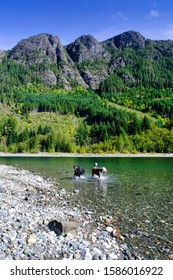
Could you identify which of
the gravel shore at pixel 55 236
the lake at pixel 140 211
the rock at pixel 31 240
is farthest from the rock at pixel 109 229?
the rock at pixel 31 240

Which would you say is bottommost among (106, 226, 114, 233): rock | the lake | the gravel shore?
the lake

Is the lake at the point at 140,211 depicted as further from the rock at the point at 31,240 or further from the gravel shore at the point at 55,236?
the rock at the point at 31,240

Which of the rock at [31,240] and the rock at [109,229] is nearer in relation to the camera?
the rock at [31,240]

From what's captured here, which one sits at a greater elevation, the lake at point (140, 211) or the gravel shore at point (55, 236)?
the gravel shore at point (55, 236)

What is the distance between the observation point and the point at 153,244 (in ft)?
57.5

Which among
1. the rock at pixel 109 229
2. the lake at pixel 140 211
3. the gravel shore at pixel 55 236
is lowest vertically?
the lake at pixel 140 211

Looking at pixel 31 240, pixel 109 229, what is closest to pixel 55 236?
pixel 31 240

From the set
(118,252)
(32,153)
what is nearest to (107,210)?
(118,252)

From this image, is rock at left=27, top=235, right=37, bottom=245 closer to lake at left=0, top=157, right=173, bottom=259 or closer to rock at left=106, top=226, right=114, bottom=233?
rock at left=106, top=226, right=114, bottom=233

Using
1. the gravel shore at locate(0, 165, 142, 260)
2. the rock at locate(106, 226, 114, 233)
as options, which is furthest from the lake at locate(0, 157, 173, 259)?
the gravel shore at locate(0, 165, 142, 260)

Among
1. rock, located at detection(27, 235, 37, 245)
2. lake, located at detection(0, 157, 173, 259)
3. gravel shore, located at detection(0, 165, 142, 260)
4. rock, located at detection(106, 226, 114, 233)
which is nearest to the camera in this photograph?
gravel shore, located at detection(0, 165, 142, 260)
